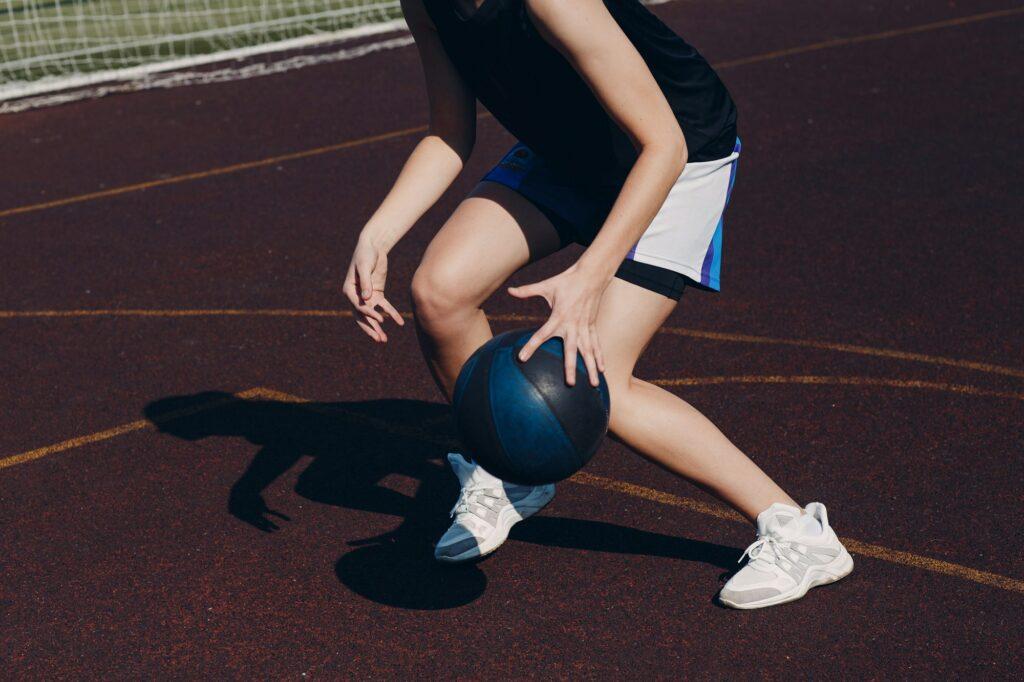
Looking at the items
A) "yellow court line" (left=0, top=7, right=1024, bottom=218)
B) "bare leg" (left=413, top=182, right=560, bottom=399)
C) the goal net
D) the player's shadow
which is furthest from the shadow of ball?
the goal net

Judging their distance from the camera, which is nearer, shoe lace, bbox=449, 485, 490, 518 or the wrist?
the wrist

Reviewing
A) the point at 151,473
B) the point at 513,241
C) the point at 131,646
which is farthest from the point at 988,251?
the point at 131,646

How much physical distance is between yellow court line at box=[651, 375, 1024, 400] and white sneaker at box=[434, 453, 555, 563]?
1168 mm

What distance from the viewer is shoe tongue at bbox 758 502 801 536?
3619mm

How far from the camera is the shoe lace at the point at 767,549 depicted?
11.9 feet

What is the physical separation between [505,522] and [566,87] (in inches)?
53.2

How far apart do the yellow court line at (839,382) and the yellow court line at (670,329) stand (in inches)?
8.0

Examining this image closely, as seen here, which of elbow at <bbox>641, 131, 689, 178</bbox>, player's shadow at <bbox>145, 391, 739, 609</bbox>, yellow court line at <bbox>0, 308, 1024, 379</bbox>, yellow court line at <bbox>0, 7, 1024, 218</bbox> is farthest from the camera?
yellow court line at <bbox>0, 7, 1024, 218</bbox>

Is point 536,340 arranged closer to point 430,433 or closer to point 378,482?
point 378,482

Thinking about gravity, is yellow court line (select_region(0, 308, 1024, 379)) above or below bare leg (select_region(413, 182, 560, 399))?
below

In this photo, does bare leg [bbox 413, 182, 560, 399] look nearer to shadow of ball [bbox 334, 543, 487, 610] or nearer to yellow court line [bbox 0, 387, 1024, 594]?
shadow of ball [bbox 334, 543, 487, 610]

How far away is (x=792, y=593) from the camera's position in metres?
3.59

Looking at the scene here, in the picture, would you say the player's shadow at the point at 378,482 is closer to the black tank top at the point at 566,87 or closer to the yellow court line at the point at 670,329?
the yellow court line at the point at 670,329

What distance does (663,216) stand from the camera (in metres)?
3.49
